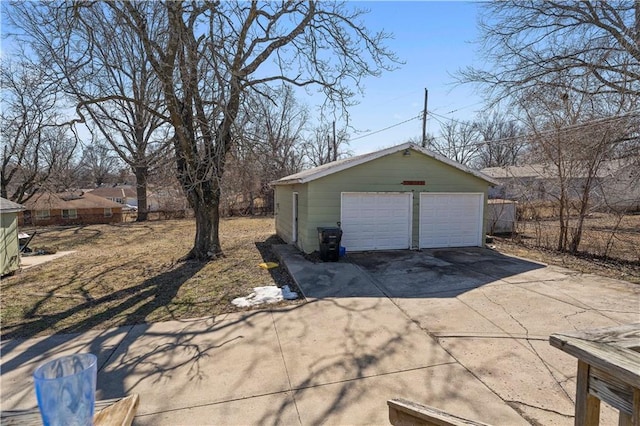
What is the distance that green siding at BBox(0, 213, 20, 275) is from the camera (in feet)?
25.9

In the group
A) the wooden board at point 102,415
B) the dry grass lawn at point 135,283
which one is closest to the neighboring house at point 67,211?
the dry grass lawn at point 135,283

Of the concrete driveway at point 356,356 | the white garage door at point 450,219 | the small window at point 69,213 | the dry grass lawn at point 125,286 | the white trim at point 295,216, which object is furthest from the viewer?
the small window at point 69,213

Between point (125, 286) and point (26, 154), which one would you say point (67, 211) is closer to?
point (26, 154)

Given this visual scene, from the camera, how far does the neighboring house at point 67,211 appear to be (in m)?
21.8

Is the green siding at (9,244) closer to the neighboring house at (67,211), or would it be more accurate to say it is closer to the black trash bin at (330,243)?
the black trash bin at (330,243)

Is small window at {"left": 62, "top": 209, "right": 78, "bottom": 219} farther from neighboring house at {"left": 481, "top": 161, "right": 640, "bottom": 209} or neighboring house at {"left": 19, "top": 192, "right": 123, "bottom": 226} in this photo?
neighboring house at {"left": 481, "top": 161, "right": 640, "bottom": 209}

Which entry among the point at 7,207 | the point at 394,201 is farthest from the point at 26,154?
the point at 394,201

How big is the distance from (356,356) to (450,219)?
765 centimetres

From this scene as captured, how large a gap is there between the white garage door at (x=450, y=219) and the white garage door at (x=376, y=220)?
61 cm

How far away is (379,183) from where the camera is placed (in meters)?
9.83

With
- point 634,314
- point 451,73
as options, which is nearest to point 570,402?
point 634,314

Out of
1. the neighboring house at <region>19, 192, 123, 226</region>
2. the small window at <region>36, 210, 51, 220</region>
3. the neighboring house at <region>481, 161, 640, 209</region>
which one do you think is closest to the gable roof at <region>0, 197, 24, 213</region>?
the neighboring house at <region>481, 161, 640, 209</region>

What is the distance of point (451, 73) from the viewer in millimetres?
12555

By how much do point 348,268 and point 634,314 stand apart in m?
5.03
